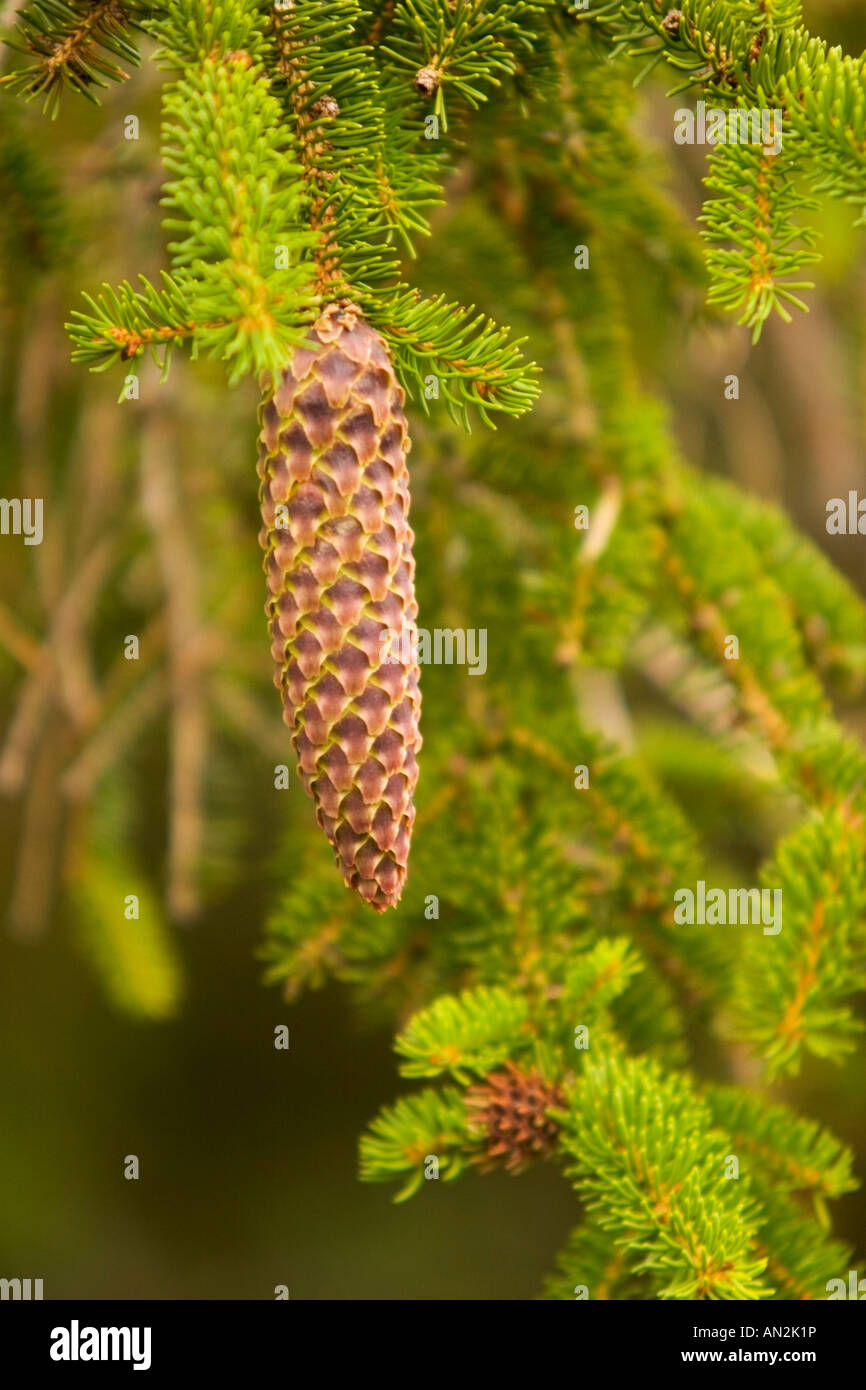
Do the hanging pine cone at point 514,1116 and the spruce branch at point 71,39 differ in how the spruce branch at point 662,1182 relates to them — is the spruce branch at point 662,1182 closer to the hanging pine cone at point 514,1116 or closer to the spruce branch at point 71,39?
the hanging pine cone at point 514,1116

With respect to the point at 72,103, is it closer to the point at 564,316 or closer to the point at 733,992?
the point at 564,316

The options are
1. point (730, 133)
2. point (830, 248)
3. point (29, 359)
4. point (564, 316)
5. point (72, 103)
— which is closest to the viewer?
point (730, 133)

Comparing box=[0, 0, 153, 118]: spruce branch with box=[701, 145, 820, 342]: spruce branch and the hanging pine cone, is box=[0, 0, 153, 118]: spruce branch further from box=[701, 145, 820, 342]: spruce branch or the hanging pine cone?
the hanging pine cone

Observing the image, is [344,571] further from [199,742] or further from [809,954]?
[199,742]

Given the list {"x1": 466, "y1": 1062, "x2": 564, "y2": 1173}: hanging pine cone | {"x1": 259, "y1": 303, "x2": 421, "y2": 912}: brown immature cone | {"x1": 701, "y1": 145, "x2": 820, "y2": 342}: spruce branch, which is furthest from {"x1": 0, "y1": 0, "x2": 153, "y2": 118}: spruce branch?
{"x1": 466, "y1": 1062, "x2": 564, "y2": 1173}: hanging pine cone

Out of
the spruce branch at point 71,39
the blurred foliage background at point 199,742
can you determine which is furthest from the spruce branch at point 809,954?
the spruce branch at point 71,39
